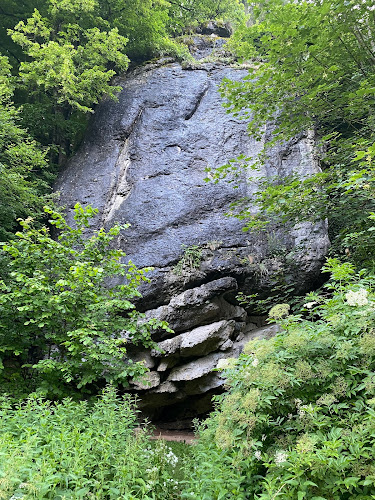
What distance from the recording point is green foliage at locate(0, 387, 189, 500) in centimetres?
224

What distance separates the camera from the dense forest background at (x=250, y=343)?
2.24 m

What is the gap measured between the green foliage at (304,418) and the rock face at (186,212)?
3.72 metres

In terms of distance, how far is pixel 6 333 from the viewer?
4797 mm

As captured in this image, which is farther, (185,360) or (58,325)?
(185,360)

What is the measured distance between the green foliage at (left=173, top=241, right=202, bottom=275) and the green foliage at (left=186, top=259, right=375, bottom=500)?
503 centimetres

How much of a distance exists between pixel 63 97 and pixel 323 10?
26.2 ft

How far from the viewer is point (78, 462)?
2.58 meters

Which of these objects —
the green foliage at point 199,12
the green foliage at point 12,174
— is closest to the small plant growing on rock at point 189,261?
the green foliage at point 12,174

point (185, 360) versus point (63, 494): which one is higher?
point (63, 494)

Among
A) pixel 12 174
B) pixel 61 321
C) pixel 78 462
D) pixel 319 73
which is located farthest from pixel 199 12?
pixel 78 462

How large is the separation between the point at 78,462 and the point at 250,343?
1.72 meters

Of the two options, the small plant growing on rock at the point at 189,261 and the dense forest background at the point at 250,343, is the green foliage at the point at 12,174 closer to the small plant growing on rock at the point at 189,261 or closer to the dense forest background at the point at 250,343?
the dense forest background at the point at 250,343

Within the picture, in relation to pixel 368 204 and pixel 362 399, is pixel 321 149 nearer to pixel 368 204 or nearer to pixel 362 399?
pixel 368 204

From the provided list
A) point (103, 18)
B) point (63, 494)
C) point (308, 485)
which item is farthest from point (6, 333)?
point (103, 18)
